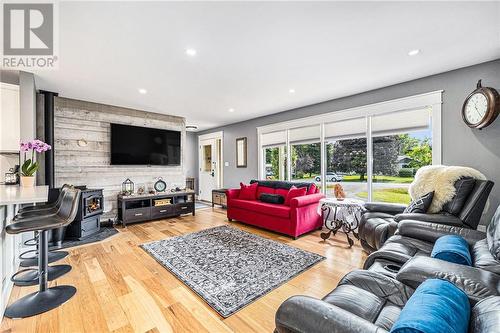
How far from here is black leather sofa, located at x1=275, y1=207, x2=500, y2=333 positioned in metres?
0.74

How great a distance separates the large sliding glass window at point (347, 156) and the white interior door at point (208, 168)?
12.4ft

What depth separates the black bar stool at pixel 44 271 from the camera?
1775 millimetres

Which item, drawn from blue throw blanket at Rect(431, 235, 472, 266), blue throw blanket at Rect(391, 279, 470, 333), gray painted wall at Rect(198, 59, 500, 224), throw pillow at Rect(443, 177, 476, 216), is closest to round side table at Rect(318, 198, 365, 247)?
throw pillow at Rect(443, 177, 476, 216)

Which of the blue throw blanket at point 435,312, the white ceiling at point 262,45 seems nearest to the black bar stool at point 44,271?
the white ceiling at point 262,45

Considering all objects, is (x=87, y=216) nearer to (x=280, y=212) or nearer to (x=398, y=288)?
(x=280, y=212)

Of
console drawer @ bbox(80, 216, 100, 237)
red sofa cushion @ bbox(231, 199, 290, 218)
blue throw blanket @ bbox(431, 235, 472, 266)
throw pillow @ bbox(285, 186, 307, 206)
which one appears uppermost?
throw pillow @ bbox(285, 186, 307, 206)

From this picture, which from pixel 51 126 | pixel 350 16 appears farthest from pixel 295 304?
pixel 51 126

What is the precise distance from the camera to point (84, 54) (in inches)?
99.2

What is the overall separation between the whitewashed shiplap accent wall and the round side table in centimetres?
392

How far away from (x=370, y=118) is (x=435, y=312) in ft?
12.1

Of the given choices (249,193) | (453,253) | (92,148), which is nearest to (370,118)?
(249,193)

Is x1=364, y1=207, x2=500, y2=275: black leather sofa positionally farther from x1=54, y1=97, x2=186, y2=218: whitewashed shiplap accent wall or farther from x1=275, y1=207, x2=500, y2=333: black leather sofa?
x1=54, y1=97, x2=186, y2=218: whitewashed shiplap accent wall

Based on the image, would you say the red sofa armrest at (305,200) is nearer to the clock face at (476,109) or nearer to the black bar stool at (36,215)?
the clock face at (476,109)

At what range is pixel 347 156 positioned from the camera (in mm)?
4172
